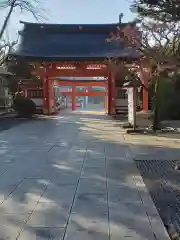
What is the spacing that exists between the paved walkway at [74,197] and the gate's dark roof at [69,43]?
14.5 meters

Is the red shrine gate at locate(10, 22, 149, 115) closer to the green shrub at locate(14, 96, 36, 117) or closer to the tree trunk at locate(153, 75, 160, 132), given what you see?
the green shrub at locate(14, 96, 36, 117)

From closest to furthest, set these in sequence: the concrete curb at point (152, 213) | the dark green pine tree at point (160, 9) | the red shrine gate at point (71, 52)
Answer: the concrete curb at point (152, 213), the dark green pine tree at point (160, 9), the red shrine gate at point (71, 52)

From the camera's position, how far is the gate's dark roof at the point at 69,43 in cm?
2325

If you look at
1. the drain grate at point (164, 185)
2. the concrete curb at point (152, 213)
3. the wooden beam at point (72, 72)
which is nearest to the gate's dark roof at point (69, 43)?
the wooden beam at point (72, 72)

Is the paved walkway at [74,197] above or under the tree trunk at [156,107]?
under

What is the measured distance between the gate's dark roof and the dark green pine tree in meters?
16.5

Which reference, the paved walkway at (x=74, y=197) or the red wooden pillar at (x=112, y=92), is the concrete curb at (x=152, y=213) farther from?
the red wooden pillar at (x=112, y=92)

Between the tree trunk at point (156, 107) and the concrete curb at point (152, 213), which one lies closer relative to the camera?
the concrete curb at point (152, 213)

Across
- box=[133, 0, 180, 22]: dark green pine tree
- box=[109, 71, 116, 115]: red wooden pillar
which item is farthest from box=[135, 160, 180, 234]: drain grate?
box=[109, 71, 116, 115]: red wooden pillar

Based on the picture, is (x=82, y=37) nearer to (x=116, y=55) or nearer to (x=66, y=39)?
(x=66, y=39)

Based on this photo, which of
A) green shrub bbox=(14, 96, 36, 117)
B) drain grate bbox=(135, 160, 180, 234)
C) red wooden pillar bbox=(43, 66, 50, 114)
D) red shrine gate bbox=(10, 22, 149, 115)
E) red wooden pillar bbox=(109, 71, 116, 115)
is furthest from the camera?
red wooden pillar bbox=(43, 66, 50, 114)

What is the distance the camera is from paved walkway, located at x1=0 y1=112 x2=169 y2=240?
390 centimetres

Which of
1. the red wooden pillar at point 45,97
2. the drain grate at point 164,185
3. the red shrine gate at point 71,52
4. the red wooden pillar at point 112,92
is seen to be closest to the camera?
the drain grate at point 164,185

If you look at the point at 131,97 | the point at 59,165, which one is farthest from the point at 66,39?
the point at 59,165
